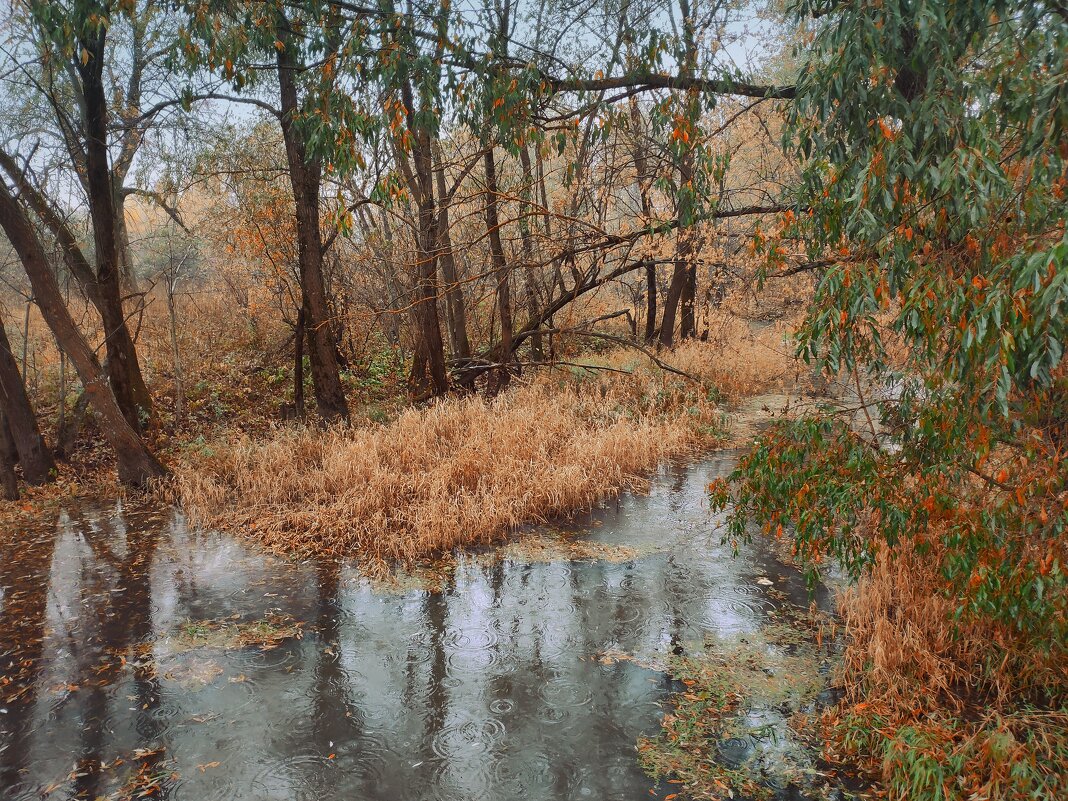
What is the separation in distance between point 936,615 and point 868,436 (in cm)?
570

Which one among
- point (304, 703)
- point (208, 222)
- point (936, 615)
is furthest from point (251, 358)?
point (936, 615)

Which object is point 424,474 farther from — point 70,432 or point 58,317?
point 70,432

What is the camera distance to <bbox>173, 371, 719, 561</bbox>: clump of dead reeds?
24.5 feet

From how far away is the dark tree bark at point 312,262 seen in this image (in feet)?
32.5

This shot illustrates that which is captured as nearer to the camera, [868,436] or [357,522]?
[357,522]

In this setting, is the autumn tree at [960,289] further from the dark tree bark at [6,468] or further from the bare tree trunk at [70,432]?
the bare tree trunk at [70,432]

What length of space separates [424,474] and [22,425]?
567 cm

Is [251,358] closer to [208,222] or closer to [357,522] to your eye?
[208,222]

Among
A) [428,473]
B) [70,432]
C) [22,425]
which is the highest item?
[22,425]

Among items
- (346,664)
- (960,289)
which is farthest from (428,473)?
(960,289)

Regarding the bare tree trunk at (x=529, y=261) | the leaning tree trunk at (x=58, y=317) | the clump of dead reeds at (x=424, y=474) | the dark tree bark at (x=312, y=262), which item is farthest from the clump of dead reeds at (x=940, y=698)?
the leaning tree trunk at (x=58, y=317)

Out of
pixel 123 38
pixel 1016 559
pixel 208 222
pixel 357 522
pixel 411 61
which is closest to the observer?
pixel 1016 559

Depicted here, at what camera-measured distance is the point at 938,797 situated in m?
3.35

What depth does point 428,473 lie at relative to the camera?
8234 millimetres
